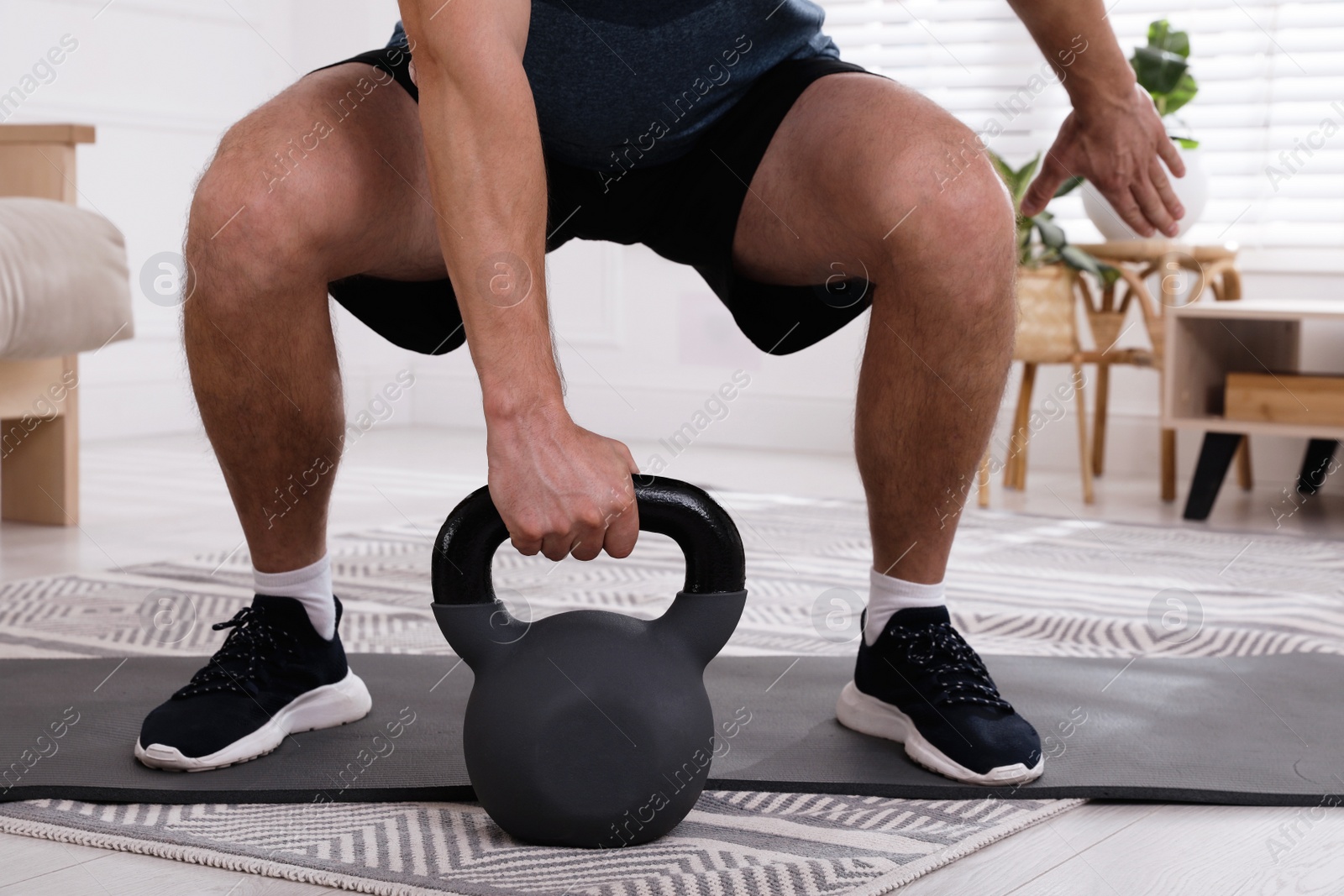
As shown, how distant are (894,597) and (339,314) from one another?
11.3 ft

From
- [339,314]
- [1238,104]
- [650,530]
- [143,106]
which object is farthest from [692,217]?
[339,314]

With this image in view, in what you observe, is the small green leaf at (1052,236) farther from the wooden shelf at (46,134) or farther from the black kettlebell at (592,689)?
the black kettlebell at (592,689)

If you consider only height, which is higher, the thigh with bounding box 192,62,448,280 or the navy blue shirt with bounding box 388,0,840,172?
the navy blue shirt with bounding box 388,0,840,172

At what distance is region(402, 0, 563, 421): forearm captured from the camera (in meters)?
0.81

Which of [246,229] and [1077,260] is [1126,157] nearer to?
[246,229]

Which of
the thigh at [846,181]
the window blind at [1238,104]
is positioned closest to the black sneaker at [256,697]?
the thigh at [846,181]

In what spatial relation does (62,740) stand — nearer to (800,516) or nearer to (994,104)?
(800,516)

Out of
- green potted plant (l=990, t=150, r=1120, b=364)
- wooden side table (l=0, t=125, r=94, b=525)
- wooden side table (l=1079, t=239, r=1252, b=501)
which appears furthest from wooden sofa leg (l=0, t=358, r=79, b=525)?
wooden side table (l=1079, t=239, r=1252, b=501)

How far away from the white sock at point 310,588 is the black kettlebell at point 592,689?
0.91 feet

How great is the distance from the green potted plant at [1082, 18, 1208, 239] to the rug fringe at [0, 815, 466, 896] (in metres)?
2.45

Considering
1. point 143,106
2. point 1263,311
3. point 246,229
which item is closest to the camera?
point 246,229

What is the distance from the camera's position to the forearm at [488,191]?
0.81 meters

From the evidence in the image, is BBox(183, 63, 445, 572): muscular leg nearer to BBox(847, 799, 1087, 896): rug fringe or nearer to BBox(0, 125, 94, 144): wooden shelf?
BBox(847, 799, 1087, 896): rug fringe

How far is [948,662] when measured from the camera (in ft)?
3.43
